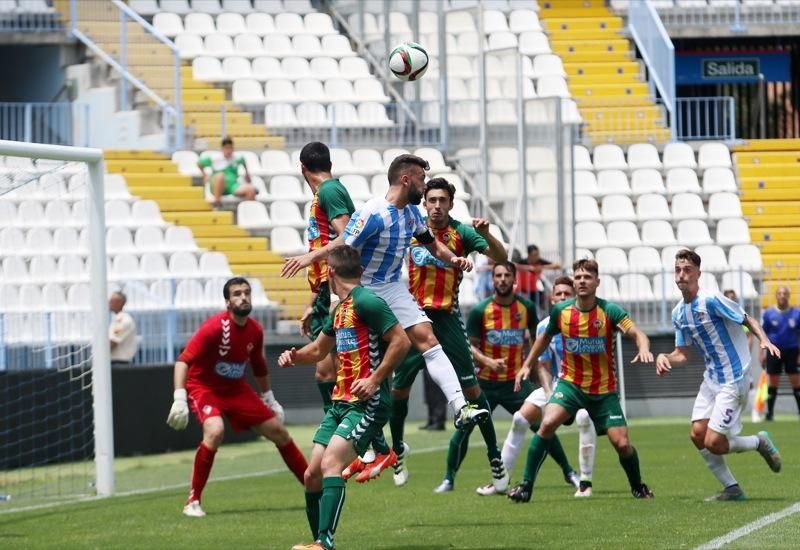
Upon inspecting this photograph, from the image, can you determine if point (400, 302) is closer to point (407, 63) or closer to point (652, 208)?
point (407, 63)

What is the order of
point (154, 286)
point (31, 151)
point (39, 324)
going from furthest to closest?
point (154, 286), point (39, 324), point (31, 151)

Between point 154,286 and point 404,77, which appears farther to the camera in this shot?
point 154,286

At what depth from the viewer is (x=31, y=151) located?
1397cm

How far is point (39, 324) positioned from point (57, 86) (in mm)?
13109

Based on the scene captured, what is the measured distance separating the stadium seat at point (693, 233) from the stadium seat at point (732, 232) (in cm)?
23

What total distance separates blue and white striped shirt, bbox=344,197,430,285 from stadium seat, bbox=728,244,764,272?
16.7 metres

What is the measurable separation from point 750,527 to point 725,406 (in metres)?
1.98

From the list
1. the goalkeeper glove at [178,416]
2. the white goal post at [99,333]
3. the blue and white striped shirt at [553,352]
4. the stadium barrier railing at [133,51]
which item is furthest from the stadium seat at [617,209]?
the goalkeeper glove at [178,416]

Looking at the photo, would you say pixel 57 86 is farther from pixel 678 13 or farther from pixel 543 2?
pixel 678 13

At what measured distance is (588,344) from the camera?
12.6m

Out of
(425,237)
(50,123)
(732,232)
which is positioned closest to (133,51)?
(50,123)

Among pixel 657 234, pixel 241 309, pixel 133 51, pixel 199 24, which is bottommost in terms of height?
pixel 241 309

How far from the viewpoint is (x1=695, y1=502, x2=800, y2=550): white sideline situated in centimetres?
959

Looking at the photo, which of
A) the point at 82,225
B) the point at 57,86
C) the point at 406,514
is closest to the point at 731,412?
the point at 406,514
